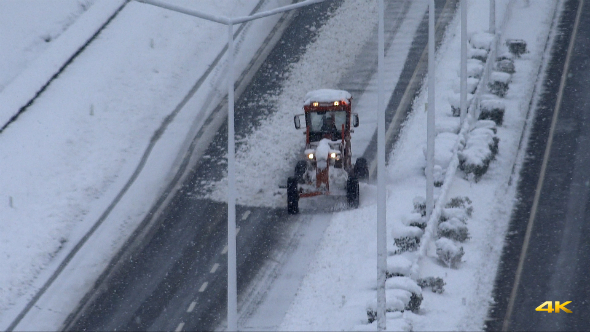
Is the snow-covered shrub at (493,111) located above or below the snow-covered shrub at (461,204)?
above

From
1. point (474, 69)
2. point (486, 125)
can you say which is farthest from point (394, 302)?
point (474, 69)

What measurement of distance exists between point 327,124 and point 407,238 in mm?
5023

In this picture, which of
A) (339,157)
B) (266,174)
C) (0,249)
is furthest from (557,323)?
(0,249)

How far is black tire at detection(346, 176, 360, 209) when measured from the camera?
29781 millimetres

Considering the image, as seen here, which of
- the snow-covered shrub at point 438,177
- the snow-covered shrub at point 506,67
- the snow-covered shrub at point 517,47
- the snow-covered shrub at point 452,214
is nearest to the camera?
the snow-covered shrub at point 452,214

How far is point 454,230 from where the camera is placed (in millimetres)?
28078

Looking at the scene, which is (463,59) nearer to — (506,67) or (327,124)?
(327,124)

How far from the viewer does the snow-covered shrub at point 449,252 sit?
2664cm

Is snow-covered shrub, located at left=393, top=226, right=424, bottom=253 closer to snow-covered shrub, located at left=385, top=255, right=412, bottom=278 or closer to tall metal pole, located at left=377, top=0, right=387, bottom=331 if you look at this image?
snow-covered shrub, located at left=385, top=255, right=412, bottom=278

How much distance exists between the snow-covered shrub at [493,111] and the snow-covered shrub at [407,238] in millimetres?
9874

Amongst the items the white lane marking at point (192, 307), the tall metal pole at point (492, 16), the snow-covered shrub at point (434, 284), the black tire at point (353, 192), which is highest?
the tall metal pole at point (492, 16)

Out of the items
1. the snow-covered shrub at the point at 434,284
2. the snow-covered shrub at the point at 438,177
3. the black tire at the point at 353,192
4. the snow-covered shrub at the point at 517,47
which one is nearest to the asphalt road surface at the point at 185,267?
the black tire at the point at 353,192

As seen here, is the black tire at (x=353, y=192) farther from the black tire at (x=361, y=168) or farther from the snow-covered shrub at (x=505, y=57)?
the snow-covered shrub at (x=505, y=57)

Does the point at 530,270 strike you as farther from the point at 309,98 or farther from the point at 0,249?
the point at 0,249
